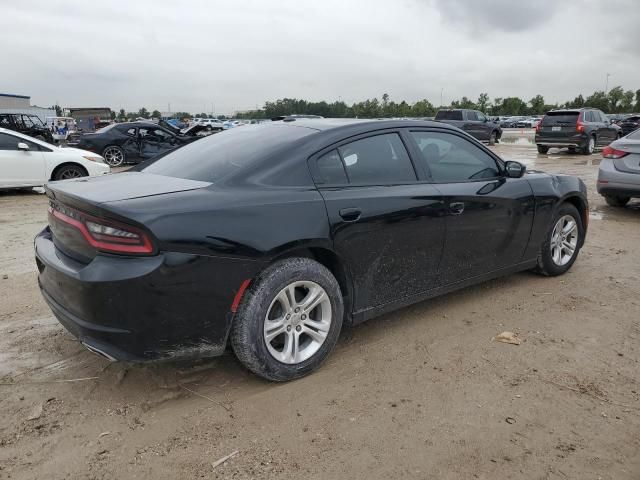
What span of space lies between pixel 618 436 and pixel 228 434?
1946 millimetres

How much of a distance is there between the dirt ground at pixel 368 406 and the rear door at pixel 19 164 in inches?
271

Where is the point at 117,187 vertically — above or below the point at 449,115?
below

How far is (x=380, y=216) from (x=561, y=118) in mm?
18733

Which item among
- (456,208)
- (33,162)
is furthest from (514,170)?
(33,162)

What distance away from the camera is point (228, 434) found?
8.61 ft

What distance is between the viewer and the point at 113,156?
50.0 ft

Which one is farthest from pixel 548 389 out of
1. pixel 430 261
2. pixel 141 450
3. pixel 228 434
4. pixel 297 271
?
pixel 141 450

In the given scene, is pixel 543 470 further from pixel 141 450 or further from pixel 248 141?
pixel 248 141

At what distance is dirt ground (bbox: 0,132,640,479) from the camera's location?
2422 millimetres

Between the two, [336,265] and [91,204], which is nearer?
[91,204]

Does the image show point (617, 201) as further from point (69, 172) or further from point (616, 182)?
point (69, 172)

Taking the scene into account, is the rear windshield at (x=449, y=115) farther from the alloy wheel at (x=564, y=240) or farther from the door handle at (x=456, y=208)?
the door handle at (x=456, y=208)

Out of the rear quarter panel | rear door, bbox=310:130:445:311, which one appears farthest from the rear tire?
rear door, bbox=310:130:445:311

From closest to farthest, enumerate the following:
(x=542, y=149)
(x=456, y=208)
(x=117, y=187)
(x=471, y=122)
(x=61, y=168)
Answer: (x=117, y=187) < (x=456, y=208) < (x=61, y=168) < (x=542, y=149) < (x=471, y=122)
